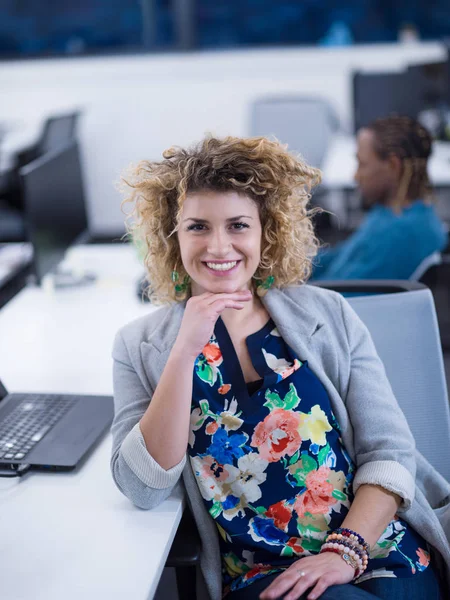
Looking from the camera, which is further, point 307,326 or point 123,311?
point 123,311

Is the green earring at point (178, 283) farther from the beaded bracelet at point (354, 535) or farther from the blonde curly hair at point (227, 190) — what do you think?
the beaded bracelet at point (354, 535)

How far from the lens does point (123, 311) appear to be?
2.23 meters

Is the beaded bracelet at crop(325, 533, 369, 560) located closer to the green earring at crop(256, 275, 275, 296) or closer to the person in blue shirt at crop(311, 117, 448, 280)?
the green earring at crop(256, 275, 275, 296)

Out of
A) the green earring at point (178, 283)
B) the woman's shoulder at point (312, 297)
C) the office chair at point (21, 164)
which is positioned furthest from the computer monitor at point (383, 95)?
the green earring at point (178, 283)

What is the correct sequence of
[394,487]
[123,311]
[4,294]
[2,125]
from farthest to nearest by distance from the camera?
[2,125], [4,294], [123,311], [394,487]

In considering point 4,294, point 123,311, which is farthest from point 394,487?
→ point 4,294

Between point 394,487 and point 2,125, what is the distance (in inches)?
177

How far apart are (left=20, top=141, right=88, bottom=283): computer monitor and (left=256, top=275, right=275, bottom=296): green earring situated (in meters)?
0.94

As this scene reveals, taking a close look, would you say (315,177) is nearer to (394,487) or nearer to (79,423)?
(394,487)

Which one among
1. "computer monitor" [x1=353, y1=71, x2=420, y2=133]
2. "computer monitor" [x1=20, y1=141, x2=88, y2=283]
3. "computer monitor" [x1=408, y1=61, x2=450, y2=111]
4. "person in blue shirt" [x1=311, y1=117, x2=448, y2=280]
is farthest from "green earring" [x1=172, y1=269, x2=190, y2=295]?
"computer monitor" [x1=408, y1=61, x2=450, y2=111]

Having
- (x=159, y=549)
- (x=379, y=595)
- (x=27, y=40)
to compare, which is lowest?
(x=379, y=595)

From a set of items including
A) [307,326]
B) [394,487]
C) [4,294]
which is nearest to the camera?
[394,487]

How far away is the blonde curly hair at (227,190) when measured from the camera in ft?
4.37

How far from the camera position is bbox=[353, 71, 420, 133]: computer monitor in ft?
14.5
